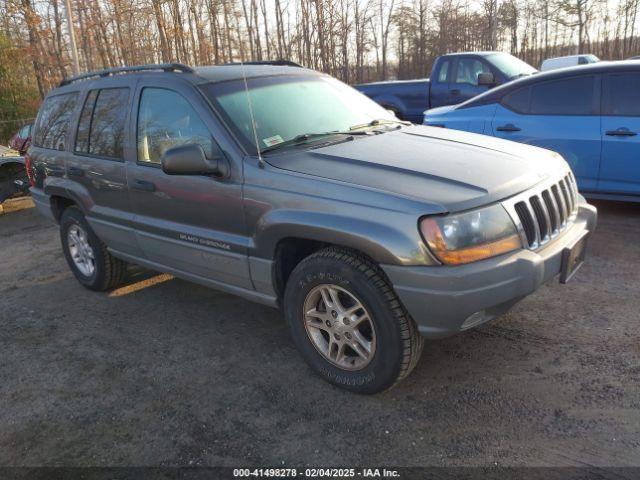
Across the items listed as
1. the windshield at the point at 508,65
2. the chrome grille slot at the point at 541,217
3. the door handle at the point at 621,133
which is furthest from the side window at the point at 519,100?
the windshield at the point at 508,65

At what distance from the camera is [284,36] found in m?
26.7

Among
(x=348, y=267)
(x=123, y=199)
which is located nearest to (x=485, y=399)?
(x=348, y=267)

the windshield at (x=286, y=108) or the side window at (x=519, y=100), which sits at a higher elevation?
the windshield at (x=286, y=108)

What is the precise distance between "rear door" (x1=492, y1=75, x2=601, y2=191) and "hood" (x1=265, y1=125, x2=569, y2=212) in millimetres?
2426

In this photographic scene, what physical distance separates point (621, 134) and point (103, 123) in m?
4.84

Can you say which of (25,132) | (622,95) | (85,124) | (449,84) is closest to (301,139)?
(85,124)

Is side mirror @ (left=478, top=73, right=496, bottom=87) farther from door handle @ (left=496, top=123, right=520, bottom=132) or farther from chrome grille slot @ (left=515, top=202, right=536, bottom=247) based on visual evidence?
chrome grille slot @ (left=515, top=202, right=536, bottom=247)

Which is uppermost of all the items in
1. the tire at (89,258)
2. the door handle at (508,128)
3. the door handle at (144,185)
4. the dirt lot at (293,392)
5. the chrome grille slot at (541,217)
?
the door handle at (144,185)

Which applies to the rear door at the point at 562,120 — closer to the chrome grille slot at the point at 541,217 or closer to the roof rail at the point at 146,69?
the chrome grille slot at the point at 541,217

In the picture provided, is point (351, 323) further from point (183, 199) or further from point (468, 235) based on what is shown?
point (183, 199)

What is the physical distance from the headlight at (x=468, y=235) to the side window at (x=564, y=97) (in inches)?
151

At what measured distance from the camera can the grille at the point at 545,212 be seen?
112 inches

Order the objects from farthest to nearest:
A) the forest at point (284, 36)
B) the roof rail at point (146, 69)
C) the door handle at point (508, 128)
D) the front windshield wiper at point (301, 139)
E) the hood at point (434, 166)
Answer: the forest at point (284, 36) → the door handle at point (508, 128) → the roof rail at point (146, 69) → the front windshield wiper at point (301, 139) → the hood at point (434, 166)

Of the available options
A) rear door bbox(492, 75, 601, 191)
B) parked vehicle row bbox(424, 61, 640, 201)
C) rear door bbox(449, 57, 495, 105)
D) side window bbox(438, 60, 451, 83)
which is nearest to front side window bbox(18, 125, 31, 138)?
side window bbox(438, 60, 451, 83)
